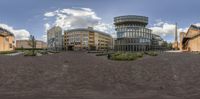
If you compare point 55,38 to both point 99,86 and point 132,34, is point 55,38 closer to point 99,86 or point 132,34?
point 132,34

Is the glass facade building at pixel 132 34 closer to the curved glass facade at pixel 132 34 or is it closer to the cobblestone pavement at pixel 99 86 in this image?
the curved glass facade at pixel 132 34

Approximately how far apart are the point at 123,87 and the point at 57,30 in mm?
140489

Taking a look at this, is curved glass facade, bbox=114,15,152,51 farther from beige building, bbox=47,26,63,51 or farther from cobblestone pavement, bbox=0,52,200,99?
cobblestone pavement, bbox=0,52,200,99

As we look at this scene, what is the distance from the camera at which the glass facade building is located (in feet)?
350

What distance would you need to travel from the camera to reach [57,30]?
487 ft

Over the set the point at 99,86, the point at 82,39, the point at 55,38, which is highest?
the point at 55,38

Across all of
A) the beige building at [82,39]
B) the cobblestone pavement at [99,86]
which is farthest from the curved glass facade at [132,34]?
the cobblestone pavement at [99,86]

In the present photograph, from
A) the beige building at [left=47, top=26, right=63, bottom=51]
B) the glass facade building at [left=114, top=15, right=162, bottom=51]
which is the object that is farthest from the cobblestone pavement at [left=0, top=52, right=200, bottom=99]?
the beige building at [left=47, top=26, right=63, bottom=51]

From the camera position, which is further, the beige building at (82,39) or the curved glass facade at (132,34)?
the beige building at (82,39)

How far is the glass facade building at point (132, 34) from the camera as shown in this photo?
106750mm

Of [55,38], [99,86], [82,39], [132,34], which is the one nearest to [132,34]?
[132,34]

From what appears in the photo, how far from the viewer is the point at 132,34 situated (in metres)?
108

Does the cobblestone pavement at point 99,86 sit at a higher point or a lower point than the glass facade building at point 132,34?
lower

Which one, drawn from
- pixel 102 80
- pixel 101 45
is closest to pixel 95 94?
pixel 102 80
